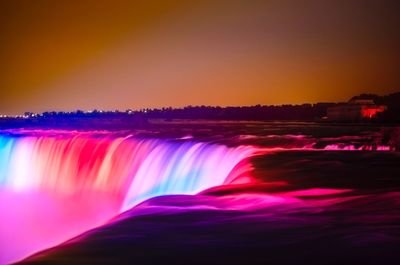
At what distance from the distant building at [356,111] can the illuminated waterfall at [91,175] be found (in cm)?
3367

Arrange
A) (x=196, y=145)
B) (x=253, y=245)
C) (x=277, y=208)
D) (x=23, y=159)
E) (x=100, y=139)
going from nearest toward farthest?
(x=253, y=245) → (x=277, y=208) → (x=196, y=145) → (x=100, y=139) → (x=23, y=159)

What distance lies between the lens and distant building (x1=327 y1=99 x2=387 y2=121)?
163ft

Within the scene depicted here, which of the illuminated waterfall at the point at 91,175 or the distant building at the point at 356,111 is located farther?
the distant building at the point at 356,111

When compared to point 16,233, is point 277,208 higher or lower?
higher

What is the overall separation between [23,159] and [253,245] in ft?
64.5

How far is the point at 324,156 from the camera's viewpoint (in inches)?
503

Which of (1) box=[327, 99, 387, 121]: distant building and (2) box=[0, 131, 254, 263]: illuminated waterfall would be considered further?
(1) box=[327, 99, 387, 121]: distant building

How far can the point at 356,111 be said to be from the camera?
51.6 meters

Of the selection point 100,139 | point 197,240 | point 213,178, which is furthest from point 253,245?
point 100,139

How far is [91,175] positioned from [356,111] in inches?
1516

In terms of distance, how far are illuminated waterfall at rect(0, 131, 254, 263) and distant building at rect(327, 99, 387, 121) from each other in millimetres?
33667

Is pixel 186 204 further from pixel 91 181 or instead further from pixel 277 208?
pixel 91 181

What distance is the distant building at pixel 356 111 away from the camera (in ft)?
163

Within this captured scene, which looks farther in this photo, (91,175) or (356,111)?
(356,111)
